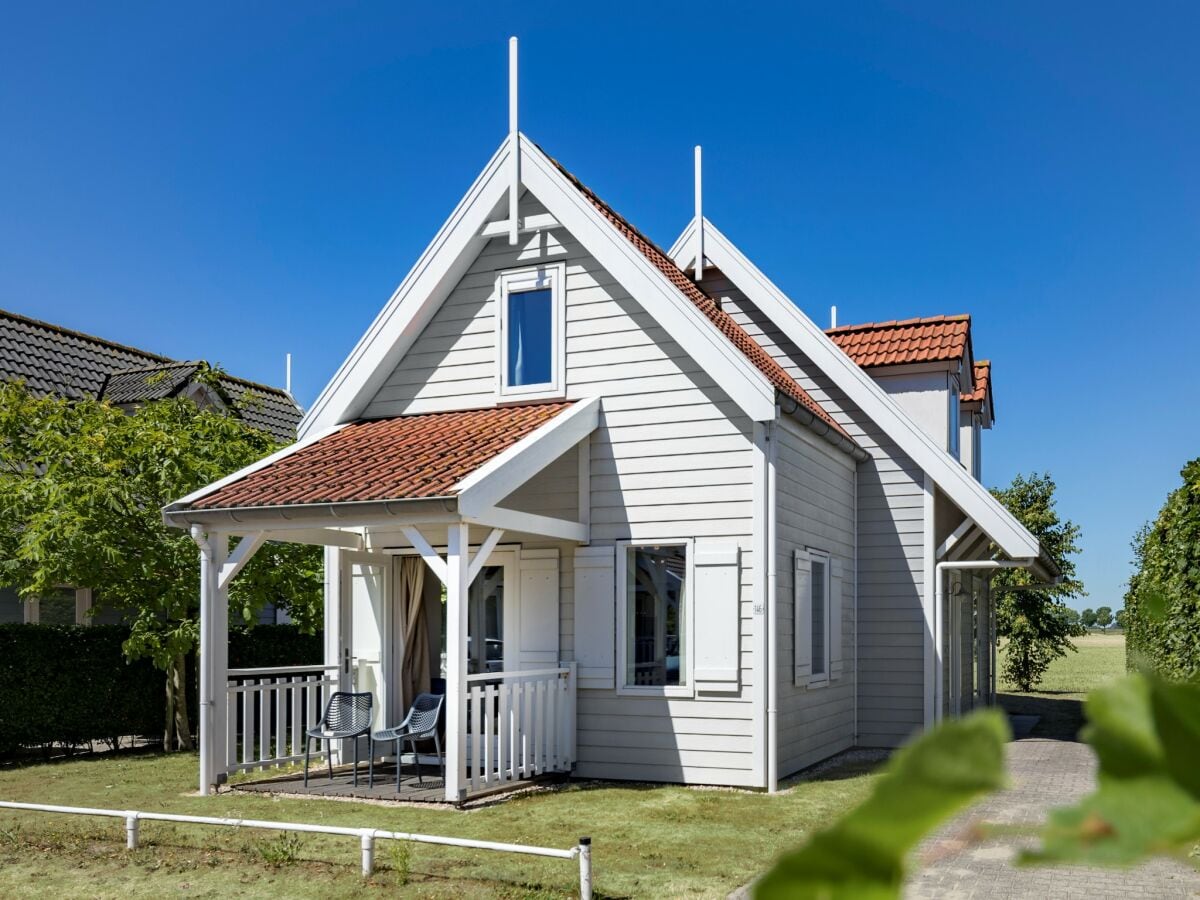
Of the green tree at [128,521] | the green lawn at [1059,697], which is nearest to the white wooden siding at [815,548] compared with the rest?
the green lawn at [1059,697]

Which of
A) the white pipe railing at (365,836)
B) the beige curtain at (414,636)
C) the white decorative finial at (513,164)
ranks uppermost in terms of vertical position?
the white decorative finial at (513,164)

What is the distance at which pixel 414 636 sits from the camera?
1438 cm

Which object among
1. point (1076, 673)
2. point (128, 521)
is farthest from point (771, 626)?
point (1076, 673)

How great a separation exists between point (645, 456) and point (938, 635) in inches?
198

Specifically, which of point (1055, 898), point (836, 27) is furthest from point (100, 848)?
point (836, 27)

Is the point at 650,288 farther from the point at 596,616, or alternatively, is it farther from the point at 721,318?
the point at 596,616

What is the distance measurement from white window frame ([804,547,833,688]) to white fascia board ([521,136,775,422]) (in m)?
2.33

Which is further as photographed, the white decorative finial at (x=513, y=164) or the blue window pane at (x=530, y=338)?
the blue window pane at (x=530, y=338)

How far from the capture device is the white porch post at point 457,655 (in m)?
11.0

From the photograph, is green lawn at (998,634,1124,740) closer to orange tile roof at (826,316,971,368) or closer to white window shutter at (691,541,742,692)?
white window shutter at (691,541,742,692)

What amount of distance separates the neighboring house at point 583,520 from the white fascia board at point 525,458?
0.03 metres

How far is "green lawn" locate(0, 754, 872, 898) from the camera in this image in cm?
831

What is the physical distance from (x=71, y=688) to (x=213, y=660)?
13.7ft

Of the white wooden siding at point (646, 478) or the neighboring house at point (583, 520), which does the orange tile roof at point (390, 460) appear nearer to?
the neighboring house at point (583, 520)
